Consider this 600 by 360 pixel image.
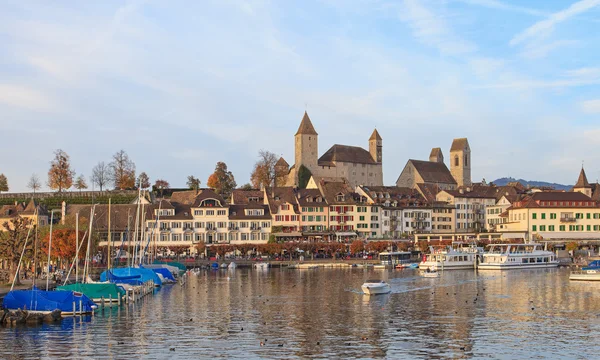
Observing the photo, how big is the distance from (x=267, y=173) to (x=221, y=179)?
35.3 ft

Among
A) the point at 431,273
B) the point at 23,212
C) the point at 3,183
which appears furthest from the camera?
the point at 3,183

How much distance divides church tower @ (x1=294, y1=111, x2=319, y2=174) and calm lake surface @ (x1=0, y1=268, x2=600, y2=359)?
106 metres

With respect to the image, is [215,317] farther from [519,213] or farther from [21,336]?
[519,213]

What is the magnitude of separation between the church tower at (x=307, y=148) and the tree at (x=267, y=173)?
4.81 meters

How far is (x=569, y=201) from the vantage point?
462 feet

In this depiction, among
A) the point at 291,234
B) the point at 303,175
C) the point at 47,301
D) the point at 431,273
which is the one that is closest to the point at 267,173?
the point at 303,175

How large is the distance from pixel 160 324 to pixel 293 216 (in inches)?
3418

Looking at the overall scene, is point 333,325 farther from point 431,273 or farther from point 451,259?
point 451,259

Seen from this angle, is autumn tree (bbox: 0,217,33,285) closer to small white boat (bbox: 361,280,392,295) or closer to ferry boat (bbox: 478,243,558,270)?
small white boat (bbox: 361,280,392,295)

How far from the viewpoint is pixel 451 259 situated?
113 metres

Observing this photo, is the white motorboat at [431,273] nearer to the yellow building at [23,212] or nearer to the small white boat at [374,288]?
the small white boat at [374,288]

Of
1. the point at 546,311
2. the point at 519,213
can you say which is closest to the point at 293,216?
the point at 519,213

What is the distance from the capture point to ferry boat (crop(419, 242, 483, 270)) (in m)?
110

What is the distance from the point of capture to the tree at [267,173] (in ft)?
606
